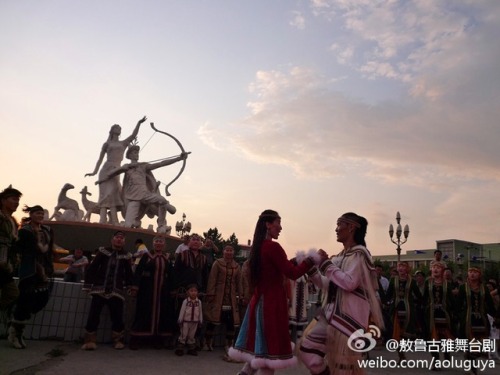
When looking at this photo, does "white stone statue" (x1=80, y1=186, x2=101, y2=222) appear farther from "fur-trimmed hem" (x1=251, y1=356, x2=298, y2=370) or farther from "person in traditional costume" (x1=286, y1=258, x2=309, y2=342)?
"fur-trimmed hem" (x1=251, y1=356, x2=298, y2=370)

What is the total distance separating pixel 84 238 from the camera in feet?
77.7

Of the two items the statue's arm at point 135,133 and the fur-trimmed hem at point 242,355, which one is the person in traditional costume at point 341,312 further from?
the statue's arm at point 135,133

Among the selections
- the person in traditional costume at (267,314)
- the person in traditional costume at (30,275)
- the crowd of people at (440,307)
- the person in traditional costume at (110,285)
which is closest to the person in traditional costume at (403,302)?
the crowd of people at (440,307)

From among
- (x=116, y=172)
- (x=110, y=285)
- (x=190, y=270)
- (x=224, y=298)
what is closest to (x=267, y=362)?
(x=224, y=298)

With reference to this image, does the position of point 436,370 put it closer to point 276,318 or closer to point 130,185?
point 276,318

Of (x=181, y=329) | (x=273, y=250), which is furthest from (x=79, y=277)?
(x=273, y=250)

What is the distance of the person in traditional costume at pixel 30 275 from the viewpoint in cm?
622

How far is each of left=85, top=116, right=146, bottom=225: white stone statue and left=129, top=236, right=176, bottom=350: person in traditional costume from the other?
1711cm

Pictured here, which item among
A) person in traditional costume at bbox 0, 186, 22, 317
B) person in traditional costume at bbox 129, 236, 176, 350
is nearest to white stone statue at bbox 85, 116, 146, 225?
person in traditional costume at bbox 129, 236, 176, 350

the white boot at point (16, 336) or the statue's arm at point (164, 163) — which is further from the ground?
the statue's arm at point (164, 163)

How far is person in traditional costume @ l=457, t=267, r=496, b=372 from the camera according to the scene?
7.17 meters

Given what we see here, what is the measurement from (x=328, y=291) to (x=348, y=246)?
1.71 feet

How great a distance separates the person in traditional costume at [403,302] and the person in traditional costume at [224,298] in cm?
314

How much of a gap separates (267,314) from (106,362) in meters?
2.97
